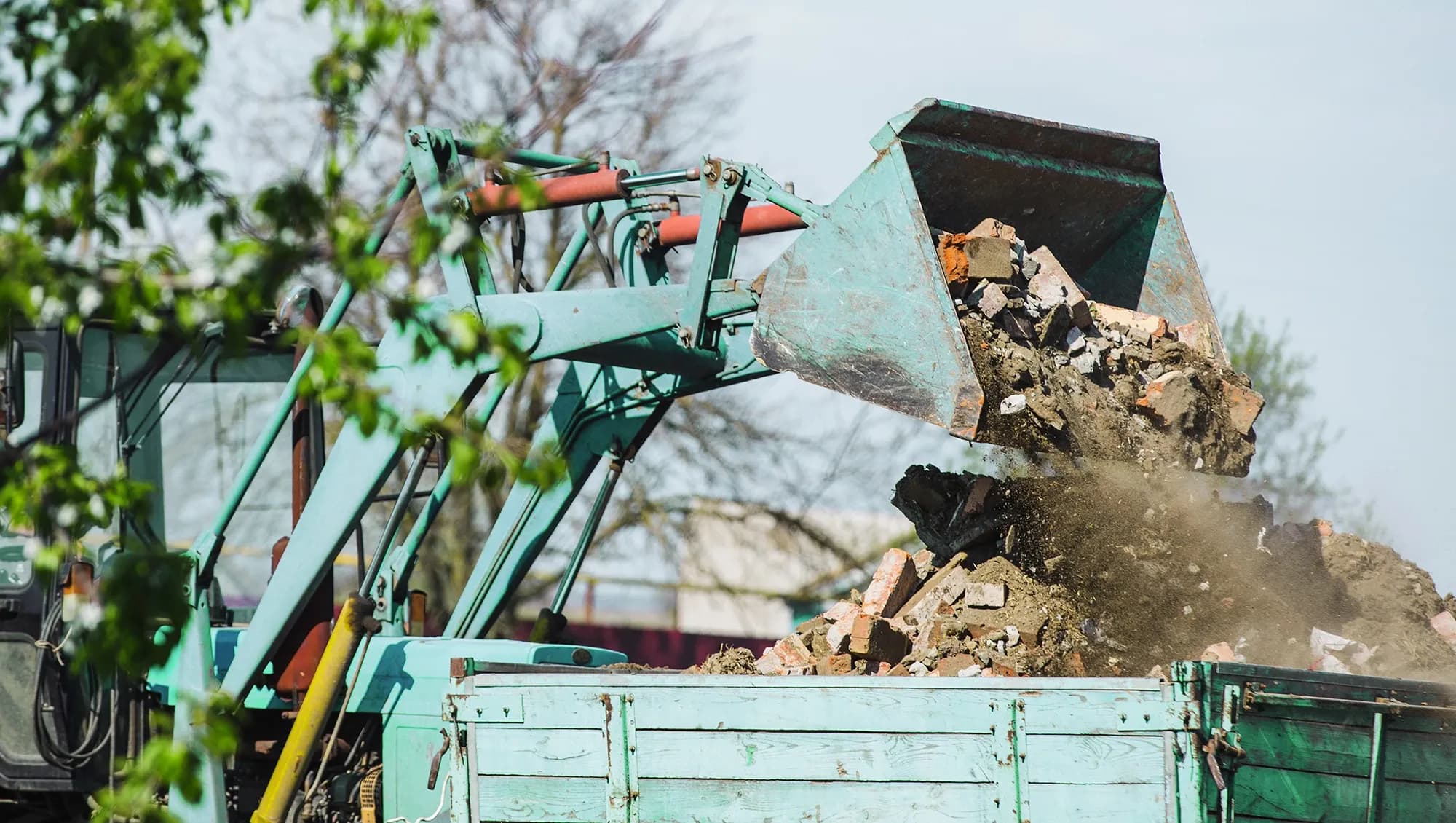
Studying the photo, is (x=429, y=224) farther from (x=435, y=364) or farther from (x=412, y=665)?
(x=412, y=665)

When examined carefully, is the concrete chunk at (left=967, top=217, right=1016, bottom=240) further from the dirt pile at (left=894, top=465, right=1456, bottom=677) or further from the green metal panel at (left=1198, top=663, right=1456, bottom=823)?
the green metal panel at (left=1198, top=663, right=1456, bottom=823)

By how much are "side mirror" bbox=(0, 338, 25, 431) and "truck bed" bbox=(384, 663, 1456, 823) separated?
1.95 m

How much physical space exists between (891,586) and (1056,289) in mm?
1242

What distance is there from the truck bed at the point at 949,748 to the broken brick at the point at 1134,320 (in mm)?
1865

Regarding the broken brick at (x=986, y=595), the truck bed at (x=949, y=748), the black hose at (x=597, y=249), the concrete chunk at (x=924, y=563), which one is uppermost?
the black hose at (x=597, y=249)

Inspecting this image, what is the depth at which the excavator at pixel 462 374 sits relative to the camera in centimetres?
496

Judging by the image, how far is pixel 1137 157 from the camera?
20.1 feet

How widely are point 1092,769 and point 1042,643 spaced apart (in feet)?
3.93

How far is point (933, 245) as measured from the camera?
15.9 feet

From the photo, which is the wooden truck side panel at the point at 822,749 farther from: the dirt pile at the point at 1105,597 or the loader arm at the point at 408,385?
the loader arm at the point at 408,385

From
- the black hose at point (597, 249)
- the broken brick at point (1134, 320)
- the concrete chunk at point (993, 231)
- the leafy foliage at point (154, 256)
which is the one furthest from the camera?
the black hose at point (597, 249)

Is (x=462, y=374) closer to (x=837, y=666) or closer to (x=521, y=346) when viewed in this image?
(x=521, y=346)

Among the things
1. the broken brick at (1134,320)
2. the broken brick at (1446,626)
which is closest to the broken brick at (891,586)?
the broken brick at (1134,320)

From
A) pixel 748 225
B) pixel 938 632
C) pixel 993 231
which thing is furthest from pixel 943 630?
pixel 748 225
